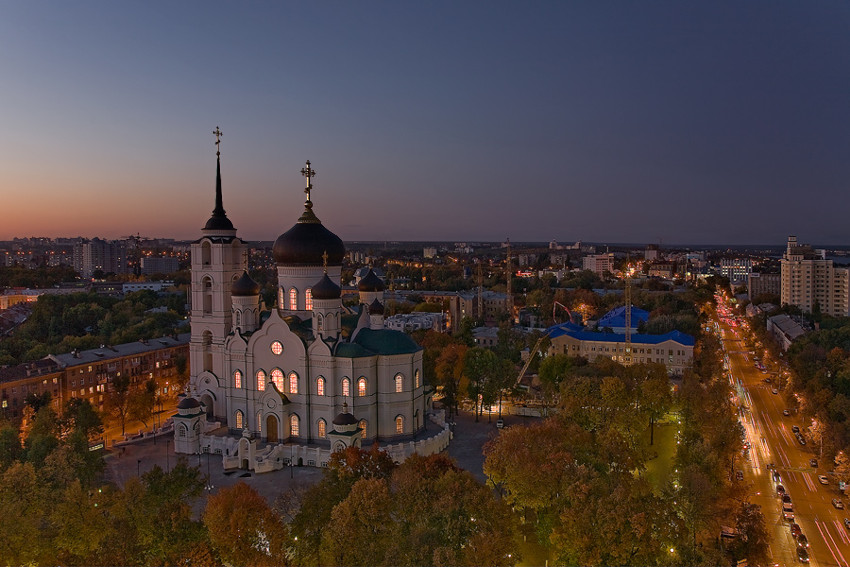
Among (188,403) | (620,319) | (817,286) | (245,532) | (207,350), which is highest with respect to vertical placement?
(817,286)

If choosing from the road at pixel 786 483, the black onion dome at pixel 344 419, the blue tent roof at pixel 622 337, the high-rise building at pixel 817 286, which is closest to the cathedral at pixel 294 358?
the black onion dome at pixel 344 419

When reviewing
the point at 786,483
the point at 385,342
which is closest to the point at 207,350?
the point at 385,342

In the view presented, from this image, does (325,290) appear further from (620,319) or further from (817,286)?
(817,286)

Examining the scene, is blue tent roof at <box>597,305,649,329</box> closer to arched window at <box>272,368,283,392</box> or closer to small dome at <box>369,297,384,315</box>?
small dome at <box>369,297,384,315</box>

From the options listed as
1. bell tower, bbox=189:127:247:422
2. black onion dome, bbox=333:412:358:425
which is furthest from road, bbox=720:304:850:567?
bell tower, bbox=189:127:247:422

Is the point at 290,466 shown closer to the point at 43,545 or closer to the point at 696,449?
the point at 43,545

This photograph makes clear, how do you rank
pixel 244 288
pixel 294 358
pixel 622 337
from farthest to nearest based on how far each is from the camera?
pixel 622 337 < pixel 244 288 < pixel 294 358
